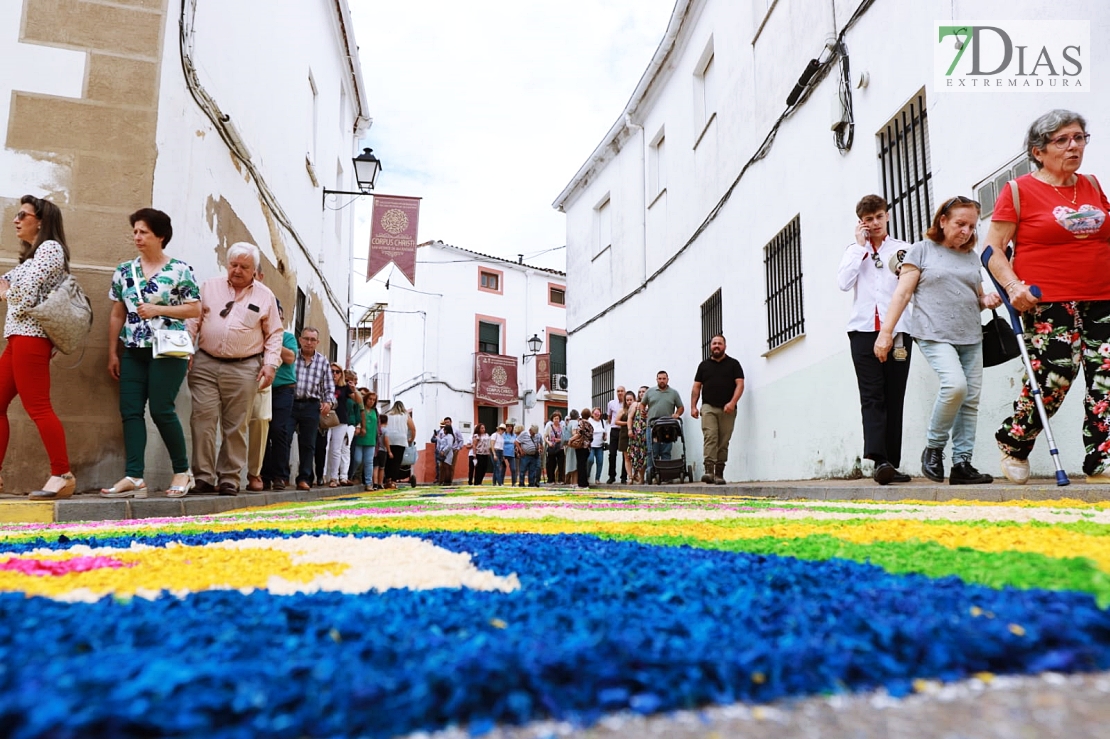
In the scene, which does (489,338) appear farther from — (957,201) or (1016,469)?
(1016,469)

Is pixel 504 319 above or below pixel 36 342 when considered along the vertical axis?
above

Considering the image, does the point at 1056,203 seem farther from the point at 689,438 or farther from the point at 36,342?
the point at 689,438

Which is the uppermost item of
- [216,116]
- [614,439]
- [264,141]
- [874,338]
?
[264,141]

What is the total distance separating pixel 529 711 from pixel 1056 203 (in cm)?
399

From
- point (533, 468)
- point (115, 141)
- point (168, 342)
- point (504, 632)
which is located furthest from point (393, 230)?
point (504, 632)

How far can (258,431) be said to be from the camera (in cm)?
647

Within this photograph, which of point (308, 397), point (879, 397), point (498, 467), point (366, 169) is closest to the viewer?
point (879, 397)

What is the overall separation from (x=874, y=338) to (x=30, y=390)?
15.6ft

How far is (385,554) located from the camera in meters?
1.59

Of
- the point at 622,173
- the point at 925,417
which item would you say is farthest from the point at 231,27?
the point at 622,173

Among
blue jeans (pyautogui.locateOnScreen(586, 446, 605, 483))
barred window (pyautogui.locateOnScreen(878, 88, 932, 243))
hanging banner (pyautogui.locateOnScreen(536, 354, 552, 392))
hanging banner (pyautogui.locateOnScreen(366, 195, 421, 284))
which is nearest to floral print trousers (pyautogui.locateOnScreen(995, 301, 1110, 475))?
barred window (pyautogui.locateOnScreen(878, 88, 932, 243))

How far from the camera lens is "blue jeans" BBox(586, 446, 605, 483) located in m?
14.6

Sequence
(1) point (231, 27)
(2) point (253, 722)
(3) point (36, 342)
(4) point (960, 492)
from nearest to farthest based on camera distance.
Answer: (2) point (253, 722)
(4) point (960, 492)
(3) point (36, 342)
(1) point (231, 27)

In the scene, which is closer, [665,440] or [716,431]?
[716,431]
